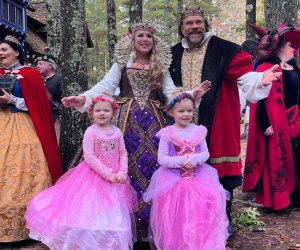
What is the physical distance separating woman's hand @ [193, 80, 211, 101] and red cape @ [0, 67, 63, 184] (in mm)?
1642

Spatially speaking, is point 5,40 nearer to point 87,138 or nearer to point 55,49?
point 87,138

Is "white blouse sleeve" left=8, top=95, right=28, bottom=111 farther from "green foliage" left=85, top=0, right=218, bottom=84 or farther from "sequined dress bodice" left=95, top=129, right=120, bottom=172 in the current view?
"green foliage" left=85, top=0, right=218, bottom=84

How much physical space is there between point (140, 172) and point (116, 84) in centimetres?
94

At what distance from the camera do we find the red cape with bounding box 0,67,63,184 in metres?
4.37

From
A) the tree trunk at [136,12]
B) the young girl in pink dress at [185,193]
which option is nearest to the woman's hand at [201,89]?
the young girl in pink dress at [185,193]

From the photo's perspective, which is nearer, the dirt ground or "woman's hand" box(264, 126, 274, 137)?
the dirt ground

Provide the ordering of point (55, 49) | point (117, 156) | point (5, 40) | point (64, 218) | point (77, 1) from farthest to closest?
1. point (55, 49)
2. point (77, 1)
3. point (5, 40)
4. point (117, 156)
5. point (64, 218)

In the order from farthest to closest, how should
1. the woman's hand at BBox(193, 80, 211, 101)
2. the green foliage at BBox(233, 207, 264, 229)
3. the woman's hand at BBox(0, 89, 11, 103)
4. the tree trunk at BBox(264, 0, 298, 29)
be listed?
the tree trunk at BBox(264, 0, 298, 29) < the green foliage at BBox(233, 207, 264, 229) < the woman's hand at BBox(0, 89, 11, 103) < the woman's hand at BBox(193, 80, 211, 101)

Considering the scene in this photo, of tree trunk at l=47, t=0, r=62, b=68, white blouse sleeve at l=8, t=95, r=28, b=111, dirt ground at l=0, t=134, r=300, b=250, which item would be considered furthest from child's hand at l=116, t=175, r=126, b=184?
tree trunk at l=47, t=0, r=62, b=68

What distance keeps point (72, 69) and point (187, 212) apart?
256 centimetres

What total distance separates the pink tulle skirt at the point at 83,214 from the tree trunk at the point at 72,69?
4.63 feet

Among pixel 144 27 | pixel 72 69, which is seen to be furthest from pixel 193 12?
pixel 72 69

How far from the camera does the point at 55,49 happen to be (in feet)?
34.2

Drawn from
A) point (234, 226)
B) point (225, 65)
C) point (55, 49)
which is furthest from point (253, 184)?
point (55, 49)
